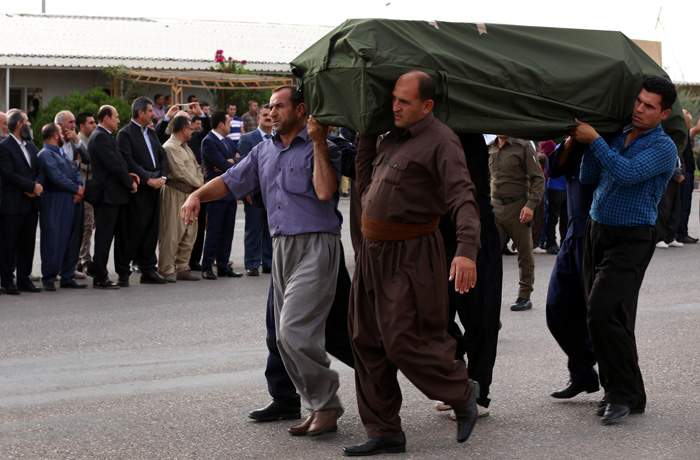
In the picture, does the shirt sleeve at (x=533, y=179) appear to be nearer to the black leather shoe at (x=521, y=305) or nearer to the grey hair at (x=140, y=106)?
the black leather shoe at (x=521, y=305)

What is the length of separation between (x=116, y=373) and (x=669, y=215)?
11.6 m

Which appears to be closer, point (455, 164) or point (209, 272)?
point (455, 164)

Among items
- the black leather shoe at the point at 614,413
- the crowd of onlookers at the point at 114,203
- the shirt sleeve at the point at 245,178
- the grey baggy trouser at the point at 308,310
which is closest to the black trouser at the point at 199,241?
the crowd of onlookers at the point at 114,203

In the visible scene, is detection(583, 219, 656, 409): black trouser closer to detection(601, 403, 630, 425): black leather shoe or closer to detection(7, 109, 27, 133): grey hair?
detection(601, 403, 630, 425): black leather shoe

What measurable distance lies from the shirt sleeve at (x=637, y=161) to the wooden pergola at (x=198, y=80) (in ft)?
79.0

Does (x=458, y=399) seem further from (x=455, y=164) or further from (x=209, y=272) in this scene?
(x=209, y=272)

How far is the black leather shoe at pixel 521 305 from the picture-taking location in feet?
41.9

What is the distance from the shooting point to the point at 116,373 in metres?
9.52

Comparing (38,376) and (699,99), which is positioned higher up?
(699,99)

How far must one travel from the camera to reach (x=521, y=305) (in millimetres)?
12797

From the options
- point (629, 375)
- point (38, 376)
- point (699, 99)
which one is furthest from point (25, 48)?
point (629, 375)

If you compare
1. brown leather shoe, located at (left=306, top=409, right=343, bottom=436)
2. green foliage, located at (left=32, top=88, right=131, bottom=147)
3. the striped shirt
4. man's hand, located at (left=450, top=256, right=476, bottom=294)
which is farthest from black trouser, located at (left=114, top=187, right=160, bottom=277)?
green foliage, located at (left=32, top=88, right=131, bottom=147)

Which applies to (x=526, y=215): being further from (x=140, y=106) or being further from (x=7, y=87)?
(x=7, y=87)

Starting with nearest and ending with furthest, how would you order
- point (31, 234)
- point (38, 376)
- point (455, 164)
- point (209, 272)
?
point (455, 164), point (38, 376), point (31, 234), point (209, 272)
